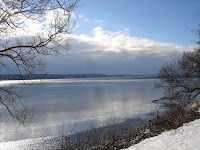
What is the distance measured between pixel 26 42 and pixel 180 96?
17338mm

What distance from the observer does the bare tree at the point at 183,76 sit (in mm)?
18203

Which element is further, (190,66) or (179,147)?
(190,66)

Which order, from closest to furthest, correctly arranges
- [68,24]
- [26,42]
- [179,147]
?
[179,147]
[68,24]
[26,42]

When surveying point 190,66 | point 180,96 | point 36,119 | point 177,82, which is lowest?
point 36,119

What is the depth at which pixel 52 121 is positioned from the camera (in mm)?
15414

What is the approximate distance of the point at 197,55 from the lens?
17578 millimetres

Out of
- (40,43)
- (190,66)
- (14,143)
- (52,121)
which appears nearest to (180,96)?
(190,66)

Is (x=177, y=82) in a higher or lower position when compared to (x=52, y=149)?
higher

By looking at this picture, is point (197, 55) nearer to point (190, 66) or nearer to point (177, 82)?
point (190, 66)

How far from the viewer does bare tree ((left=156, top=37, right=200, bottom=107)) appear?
1820cm

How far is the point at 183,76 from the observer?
63.3 ft

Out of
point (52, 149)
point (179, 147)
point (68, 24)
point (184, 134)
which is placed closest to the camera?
point (179, 147)

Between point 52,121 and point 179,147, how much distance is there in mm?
12935

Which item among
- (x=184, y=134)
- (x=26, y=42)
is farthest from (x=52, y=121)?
(x=184, y=134)
